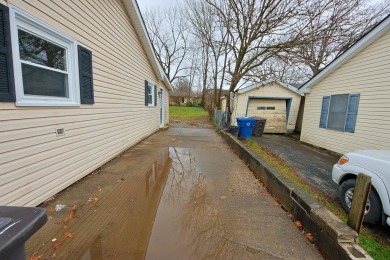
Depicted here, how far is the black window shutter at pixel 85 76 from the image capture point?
3668mm

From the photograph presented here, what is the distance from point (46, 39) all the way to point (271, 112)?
12.3m

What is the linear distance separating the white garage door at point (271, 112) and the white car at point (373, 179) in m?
9.36

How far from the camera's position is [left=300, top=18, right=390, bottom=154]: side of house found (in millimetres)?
5988

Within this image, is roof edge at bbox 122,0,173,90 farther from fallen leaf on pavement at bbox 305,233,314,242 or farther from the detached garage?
fallen leaf on pavement at bbox 305,233,314,242

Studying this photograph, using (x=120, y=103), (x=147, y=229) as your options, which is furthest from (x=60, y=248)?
(x=120, y=103)

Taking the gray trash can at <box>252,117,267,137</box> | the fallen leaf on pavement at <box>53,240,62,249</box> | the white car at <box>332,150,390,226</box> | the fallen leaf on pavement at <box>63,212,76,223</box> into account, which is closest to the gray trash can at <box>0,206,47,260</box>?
the fallen leaf on pavement at <box>53,240,62,249</box>

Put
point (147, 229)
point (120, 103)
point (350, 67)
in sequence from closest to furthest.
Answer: point (147, 229) < point (120, 103) < point (350, 67)

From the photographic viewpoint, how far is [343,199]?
344 cm

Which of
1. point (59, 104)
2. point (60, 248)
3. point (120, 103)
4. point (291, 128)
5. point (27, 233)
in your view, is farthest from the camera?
point (291, 128)

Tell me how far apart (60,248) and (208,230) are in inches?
68.4

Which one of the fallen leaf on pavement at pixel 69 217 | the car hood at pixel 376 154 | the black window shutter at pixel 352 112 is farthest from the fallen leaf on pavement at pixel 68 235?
the black window shutter at pixel 352 112

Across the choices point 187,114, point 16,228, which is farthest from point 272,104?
point 187,114

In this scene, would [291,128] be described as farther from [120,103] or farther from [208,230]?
[208,230]

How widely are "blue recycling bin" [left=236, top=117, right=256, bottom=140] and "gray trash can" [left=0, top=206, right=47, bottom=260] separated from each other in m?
9.36
